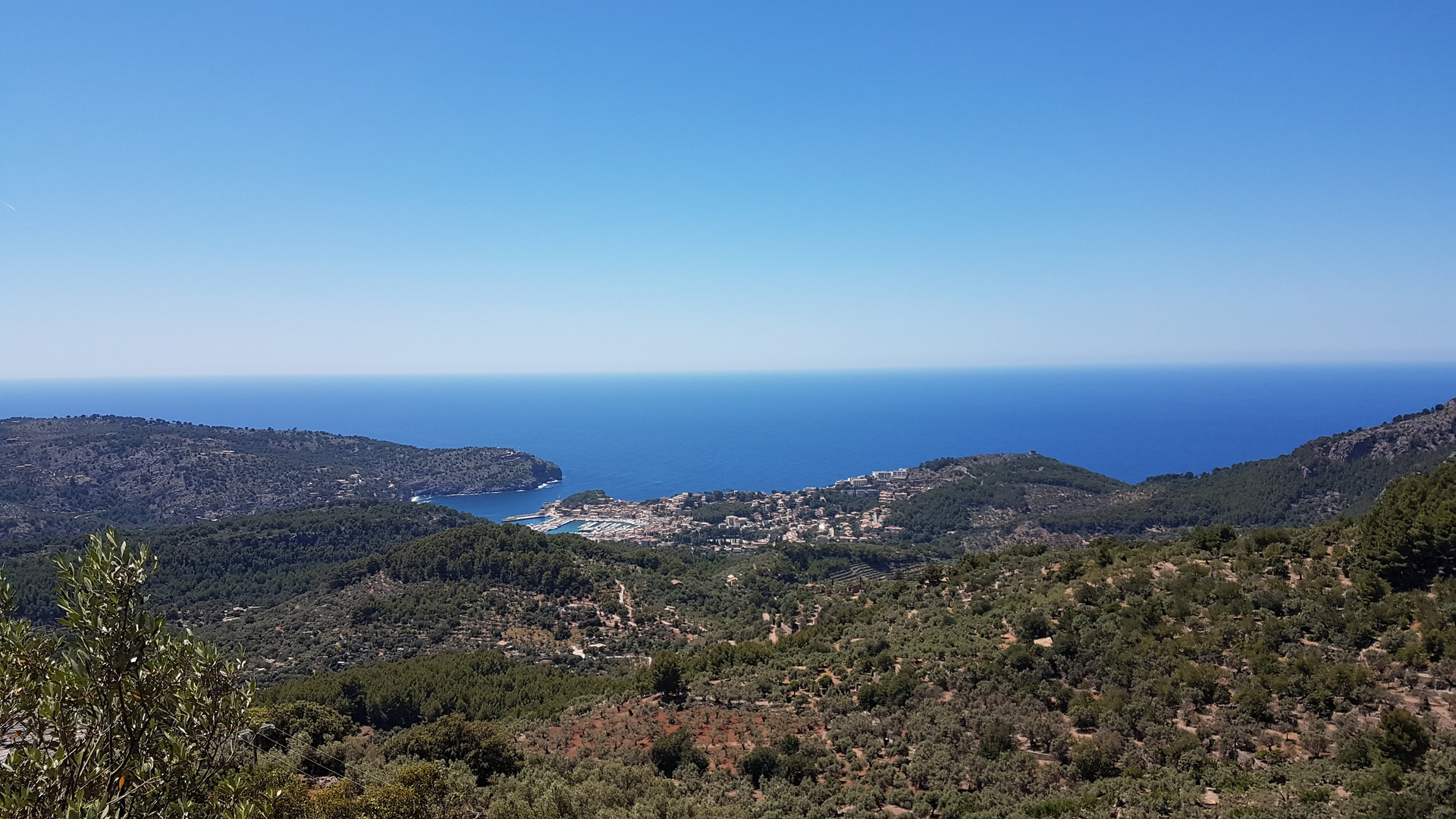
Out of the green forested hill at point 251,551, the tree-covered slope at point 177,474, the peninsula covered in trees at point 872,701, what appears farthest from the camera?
the tree-covered slope at point 177,474

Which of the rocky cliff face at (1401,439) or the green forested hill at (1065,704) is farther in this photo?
the rocky cliff face at (1401,439)

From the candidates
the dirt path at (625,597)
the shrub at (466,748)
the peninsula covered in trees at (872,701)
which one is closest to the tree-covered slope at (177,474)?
the dirt path at (625,597)

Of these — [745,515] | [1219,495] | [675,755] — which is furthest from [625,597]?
[1219,495]

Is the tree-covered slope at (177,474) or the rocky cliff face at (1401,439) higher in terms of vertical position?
the rocky cliff face at (1401,439)

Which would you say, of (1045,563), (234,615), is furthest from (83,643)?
(234,615)

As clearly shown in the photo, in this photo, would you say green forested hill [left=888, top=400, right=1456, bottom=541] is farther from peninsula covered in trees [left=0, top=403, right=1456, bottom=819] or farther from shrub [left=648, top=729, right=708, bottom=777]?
shrub [left=648, top=729, right=708, bottom=777]

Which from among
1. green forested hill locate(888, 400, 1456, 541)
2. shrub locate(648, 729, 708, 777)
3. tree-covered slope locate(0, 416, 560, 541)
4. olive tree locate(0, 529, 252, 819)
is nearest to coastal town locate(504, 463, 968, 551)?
green forested hill locate(888, 400, 1456, 541)

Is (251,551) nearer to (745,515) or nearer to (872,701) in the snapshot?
(745,515)

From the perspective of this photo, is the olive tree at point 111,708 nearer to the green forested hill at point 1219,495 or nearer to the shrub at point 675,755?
the shrub at point 675,755

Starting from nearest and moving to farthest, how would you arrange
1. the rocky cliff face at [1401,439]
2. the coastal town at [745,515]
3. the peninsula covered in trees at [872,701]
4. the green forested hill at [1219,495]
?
1. the peninsula covered in trees at [872,701]
2. the rocky cliff face at [1401,439]
3. the green forested hill at [1219,495]
4. the coastal town at [745,515]
